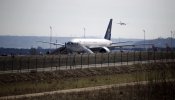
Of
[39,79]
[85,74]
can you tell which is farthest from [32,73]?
[85,74]

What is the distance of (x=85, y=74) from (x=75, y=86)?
12.9 meters

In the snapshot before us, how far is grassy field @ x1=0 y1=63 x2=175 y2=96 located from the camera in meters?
35.8

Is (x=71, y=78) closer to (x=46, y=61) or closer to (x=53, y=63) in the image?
(x=53, y=63)

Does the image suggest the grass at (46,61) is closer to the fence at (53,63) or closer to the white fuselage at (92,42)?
the fence at (53,63)

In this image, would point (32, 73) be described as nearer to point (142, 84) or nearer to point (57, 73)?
point (57, 73)

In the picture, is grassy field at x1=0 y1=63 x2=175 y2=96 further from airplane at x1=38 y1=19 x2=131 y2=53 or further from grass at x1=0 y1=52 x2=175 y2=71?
airplane at x1=38 y1=19 x2=131 y2=53

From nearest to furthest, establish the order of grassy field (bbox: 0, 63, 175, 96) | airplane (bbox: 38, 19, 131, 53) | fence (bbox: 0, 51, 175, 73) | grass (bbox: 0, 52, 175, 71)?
grassy field (bbox: 0, 63, 175, 96) < fence (bbox: 0, 51, 175, 73) < grass (bbox: 0, 52, 175, 71) < airplane (bbox: 38, 19, 131, 53)

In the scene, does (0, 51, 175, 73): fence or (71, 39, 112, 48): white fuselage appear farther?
(71, 39, 112, 48): white fuselage

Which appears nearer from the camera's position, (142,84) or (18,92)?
(18,92)

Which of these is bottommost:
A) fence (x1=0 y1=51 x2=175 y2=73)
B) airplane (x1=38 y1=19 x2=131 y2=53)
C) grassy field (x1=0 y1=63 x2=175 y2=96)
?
grassy field (x1=0 y1=63 x2=175 y2=96)

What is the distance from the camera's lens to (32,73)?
47.7 metres

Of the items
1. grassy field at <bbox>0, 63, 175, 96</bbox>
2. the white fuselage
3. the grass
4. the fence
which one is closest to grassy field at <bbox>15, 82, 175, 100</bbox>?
grassy field at <bbox>0, 63, 175, 96</bbox>

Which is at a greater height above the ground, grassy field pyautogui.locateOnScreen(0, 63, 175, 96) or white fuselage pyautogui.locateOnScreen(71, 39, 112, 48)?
white fuselage pyautogui.locateOnScreen(71, 39, 112, 48)

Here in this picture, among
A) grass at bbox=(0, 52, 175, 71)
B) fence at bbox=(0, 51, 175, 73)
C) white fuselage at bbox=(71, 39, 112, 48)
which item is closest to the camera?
fence at bbox=(0, 51, 175, 73)
